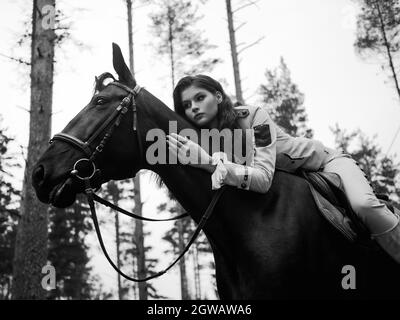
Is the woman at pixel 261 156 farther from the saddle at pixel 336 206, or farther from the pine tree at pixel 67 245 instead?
the pine tree at pixel 67 245

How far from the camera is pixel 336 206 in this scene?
110 inches

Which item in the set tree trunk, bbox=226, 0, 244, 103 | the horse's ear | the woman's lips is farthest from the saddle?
tree trunk, bbox=226, 0, 244, 103

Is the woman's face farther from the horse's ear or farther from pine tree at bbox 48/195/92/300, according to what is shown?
pine tree at bbox 48/195/92/300

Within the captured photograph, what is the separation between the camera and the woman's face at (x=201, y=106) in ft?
10.4

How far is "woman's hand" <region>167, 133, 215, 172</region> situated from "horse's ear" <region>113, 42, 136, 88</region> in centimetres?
75

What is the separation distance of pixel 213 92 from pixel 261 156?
3.14ft

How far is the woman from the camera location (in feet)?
8.43

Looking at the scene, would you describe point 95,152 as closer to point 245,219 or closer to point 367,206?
point 245,219

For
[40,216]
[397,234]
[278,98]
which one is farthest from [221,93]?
[278,98]

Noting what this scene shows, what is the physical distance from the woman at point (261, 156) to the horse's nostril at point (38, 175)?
111 cm

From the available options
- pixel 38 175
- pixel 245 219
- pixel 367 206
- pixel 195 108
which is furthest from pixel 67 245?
pixel 367 206

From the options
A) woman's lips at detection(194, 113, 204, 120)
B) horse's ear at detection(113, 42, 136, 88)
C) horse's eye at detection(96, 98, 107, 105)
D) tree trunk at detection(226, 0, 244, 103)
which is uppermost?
tree trunk at detection(226, 0, 244, 103)

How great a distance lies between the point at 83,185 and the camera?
2.70 metres
